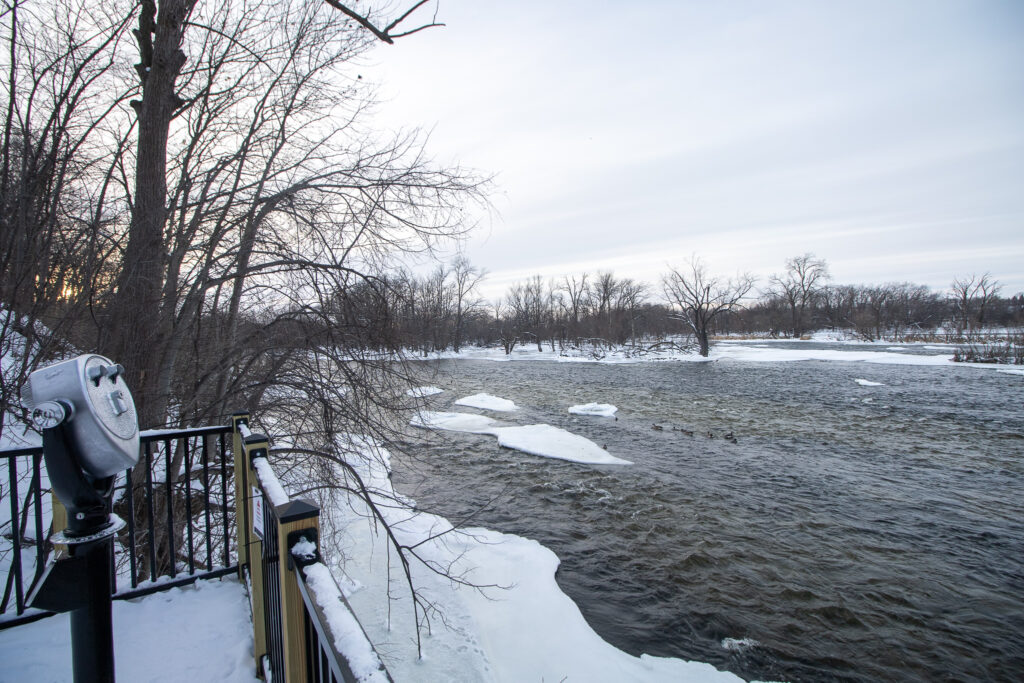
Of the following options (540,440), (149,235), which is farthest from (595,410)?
(149,235)

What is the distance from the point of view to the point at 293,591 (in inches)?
59.0

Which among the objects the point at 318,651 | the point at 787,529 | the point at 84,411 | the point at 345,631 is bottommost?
the point at 787,529

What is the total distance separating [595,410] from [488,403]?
12.6ft

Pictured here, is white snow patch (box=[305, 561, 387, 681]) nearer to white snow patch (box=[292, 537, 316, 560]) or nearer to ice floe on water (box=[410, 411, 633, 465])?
white snow patch (box=[292, 537, 316, 560])

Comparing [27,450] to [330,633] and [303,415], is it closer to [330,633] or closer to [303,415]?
[330,633]

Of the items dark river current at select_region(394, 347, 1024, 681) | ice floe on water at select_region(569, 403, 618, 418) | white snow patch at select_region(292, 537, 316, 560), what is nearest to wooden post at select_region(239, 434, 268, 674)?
white snow patch at select_region(292, 537, 316, 560)

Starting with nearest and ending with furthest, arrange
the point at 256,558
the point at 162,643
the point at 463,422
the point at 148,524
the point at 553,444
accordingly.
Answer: the point at 256,558 → the point at 162,643 → the point at 148,524 → the point at 553,444 → the point at 463,422

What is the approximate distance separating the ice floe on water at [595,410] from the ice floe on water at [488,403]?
6.63 ft

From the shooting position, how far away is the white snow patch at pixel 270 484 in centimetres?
177

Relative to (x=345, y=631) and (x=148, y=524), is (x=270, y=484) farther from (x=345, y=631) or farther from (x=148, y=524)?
(x=148, y=524)

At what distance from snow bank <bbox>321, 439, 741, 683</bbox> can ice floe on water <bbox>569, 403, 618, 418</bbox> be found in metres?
8.95

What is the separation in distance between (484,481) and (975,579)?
263 inches

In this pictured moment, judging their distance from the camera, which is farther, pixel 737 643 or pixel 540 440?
pixel 540 440

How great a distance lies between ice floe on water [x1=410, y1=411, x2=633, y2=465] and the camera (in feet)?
33.8
